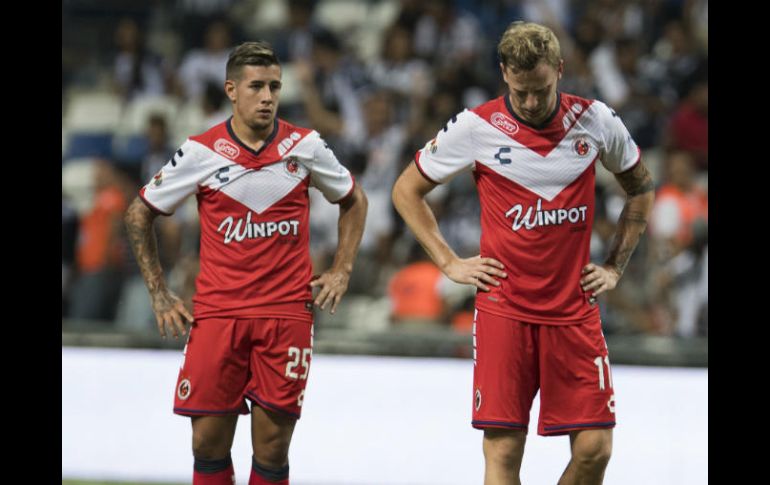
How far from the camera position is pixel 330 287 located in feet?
20.6

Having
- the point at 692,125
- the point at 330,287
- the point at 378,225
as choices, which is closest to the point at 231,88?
the point at 330,287

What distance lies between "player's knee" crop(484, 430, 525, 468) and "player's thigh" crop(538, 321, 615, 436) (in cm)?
12

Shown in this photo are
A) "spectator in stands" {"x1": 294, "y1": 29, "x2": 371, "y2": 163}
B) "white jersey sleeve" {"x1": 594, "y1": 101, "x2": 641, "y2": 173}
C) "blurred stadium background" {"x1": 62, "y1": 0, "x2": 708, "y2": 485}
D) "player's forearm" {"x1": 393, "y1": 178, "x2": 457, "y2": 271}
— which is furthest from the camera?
"spectator in stands" {"x1": 294, "y1": 29, "x2": 371, "y2": 163}

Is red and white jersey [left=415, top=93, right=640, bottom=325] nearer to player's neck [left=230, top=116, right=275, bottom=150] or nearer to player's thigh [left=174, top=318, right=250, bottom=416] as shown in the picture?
player's neck [left=230, top=116, right=275, bottom=150]

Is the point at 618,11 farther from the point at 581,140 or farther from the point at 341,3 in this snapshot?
the point at 581,140

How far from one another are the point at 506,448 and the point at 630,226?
1.19 meters

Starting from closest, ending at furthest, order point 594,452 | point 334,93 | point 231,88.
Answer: point 594,452, point 231,88, point 334,93

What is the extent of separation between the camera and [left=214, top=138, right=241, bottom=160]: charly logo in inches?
242

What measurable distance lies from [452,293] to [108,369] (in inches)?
112

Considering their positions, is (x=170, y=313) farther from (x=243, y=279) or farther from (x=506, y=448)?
(x=506, y=448)

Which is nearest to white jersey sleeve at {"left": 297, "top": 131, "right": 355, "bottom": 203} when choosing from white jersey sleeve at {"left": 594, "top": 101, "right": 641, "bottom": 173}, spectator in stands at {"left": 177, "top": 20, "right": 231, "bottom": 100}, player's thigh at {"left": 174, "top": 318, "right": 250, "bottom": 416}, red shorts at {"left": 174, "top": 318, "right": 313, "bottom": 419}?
red shorts at {"left": 174, "top": 318, "right": 313, "bottom": 419}

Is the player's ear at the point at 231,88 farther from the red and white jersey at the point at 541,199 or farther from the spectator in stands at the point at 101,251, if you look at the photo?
the spectator in stands at the point at 101,251

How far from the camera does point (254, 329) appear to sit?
6.11 m

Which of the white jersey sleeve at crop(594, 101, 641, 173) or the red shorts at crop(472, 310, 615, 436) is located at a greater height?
the white jersey sleeve at crop(594, 101, 641, 173)
